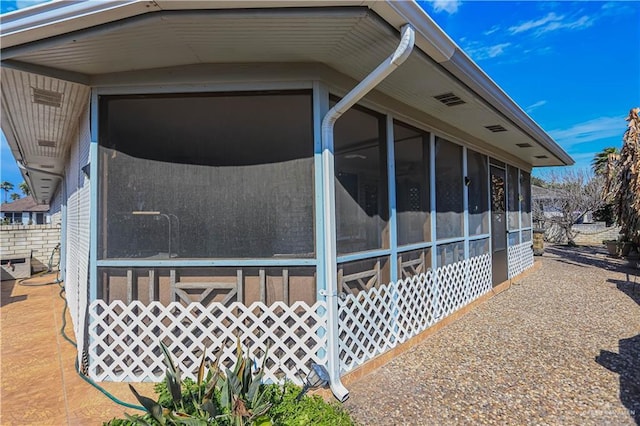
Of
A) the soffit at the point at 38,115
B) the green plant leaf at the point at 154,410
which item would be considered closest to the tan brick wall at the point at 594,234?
the green plant leaf at the point at 154,410

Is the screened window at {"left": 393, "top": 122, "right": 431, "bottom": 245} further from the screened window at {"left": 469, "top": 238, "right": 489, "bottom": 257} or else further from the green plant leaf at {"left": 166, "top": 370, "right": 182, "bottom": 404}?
the green plant leaf at {"left": 166, "top": 370, "right": 182, "bottom": 404}

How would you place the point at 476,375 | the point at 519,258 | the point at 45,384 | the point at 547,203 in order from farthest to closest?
1. the point at 547,203
2. the point at 519,258
3. the point at 476,375
4. the point at 45,384

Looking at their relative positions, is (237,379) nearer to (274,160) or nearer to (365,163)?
(274,160)

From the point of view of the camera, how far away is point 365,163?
346cm

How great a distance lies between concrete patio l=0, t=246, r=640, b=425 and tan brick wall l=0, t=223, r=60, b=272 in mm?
4642

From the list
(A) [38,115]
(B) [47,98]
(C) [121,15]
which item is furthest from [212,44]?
(A) [38,115]

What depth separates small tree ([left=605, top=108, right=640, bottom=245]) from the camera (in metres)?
7.91

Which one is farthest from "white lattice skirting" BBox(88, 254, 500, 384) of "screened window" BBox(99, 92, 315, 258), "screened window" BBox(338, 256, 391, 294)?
"screened window" BBox(99, 92, 315, 258)

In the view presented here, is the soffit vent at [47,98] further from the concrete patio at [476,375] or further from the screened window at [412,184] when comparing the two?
the screened window at [412,184]

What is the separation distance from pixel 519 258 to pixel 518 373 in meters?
5.23

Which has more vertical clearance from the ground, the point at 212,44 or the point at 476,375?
the point at 212,44

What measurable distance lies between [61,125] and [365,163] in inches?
152

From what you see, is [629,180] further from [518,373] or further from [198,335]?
[198,335]

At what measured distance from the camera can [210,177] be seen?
294cm
